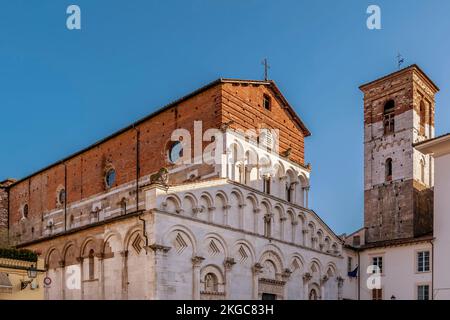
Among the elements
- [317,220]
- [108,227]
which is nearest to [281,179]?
[317,220]

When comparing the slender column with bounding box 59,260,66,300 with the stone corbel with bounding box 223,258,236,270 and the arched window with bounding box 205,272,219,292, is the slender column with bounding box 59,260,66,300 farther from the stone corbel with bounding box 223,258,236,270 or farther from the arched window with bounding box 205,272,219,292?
the stone corbel with bounding box 223,258,236,270

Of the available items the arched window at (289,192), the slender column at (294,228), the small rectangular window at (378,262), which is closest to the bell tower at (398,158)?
the small rectangular window at (378,262)

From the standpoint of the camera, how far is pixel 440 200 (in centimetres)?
2742

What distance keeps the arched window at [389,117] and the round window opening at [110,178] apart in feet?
55.0

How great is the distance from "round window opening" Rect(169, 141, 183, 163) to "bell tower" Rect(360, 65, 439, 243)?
44.1 feet

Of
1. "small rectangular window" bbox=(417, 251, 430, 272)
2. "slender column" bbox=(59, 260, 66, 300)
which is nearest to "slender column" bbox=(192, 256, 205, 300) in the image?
"slender column" bbox=(59, 260, 66, 300)

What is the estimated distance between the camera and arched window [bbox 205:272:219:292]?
22.7 meters

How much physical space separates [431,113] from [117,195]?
20.4 metres

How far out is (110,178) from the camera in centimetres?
3112

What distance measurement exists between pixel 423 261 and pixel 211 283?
11.9m

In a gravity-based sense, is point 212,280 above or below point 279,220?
below

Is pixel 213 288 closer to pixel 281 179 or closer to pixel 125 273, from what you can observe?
pixel 125 273

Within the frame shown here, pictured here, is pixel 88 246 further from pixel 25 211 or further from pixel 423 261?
pixel 25 211

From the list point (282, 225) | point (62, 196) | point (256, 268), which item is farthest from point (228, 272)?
point (62, 196)
